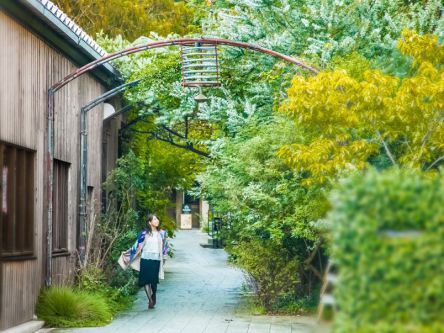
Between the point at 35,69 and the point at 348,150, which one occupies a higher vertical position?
the point at 35,69

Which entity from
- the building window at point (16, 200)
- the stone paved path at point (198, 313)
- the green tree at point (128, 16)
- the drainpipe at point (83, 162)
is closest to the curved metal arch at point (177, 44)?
the building window at point (16, 200)

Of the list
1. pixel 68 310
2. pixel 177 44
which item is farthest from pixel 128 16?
pixel 68 310

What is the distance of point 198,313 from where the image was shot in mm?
18703

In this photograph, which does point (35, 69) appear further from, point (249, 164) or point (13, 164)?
point (249, 164)

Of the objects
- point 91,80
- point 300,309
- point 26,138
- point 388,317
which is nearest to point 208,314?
point 300,309

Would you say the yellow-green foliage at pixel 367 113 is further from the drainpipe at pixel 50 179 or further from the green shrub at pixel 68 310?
the drainpipe at pixel 50 179

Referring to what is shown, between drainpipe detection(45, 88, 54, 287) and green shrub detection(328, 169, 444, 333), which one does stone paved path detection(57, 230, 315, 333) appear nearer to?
drainpipe detection(45, 88, 54, 287)

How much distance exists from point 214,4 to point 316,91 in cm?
1363

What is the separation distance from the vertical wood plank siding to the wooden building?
1cm

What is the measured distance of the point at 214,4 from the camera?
88.9 feet

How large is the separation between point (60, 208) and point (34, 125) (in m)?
3.12

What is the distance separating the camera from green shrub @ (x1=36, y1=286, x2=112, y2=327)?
16.1 meters

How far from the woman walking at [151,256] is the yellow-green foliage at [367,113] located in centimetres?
630

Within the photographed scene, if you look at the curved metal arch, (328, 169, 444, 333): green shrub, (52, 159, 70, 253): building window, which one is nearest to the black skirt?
(52, 159, 70, 253): building window
